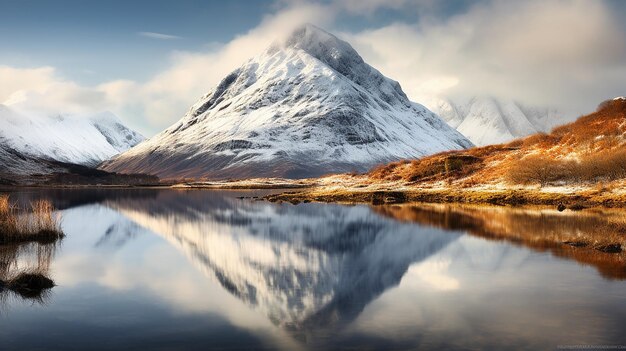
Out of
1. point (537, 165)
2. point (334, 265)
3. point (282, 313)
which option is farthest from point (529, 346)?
point (537, 165)

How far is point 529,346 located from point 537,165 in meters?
85.2

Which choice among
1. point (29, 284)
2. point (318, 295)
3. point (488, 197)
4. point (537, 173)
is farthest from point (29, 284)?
point (537, 173)

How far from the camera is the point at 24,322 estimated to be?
20281mm

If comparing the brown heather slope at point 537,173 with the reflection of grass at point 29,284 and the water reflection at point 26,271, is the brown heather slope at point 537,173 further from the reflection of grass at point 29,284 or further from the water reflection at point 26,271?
the reflection of grass at point 29,284

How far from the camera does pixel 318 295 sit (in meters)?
24.4

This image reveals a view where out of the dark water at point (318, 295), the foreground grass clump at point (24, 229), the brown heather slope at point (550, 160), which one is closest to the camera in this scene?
the dark water at point (318, 295)

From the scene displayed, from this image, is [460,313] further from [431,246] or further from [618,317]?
[431,246]

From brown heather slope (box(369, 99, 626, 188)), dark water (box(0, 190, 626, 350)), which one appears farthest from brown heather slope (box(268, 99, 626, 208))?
dark water (box(0, 190, 626, 350))

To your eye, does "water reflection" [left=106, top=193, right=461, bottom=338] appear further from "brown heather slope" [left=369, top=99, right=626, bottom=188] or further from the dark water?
"brown heather slope" [left=369, top=99, right=626, bottom=188]

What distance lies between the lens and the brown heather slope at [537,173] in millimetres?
82250

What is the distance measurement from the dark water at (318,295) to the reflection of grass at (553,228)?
40 cm

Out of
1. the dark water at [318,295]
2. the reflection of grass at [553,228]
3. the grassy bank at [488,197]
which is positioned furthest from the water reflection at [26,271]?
the grassy bank at [488,197]

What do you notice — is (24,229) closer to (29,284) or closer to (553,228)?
(29,284)

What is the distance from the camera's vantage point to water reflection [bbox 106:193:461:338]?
74.1ft
